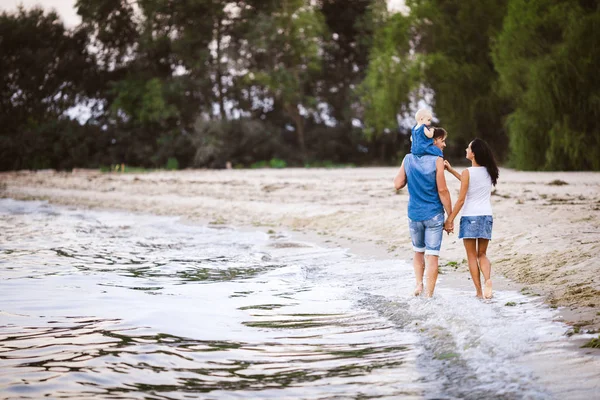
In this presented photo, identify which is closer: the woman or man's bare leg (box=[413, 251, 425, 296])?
the woman

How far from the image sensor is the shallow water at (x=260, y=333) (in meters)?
4.47

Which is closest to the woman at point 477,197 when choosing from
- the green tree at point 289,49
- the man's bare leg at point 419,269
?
the man's bare leg at point 419,269

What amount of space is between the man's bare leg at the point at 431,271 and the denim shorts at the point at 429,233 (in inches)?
2.3

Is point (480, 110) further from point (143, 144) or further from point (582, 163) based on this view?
point (143, 144)

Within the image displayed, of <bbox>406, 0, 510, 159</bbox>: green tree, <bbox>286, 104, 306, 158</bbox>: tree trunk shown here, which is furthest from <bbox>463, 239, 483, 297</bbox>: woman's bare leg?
<bbox>286, 104, 306, 158</bbox>: tree trunk

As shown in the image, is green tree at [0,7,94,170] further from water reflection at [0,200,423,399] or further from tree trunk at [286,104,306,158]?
water reflection at [0,200,423,399]

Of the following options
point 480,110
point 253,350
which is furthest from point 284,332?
point 480,110

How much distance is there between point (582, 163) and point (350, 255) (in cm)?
1392

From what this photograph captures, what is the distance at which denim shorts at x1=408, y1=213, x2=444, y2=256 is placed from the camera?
262 inches

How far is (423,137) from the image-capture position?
6613 mm

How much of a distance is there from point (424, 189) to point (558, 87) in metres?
16.9

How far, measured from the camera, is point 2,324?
6203 mm

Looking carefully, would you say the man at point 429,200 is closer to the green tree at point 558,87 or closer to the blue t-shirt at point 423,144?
the blue t-shirt at point 423,144

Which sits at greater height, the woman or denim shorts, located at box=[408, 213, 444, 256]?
the woman
